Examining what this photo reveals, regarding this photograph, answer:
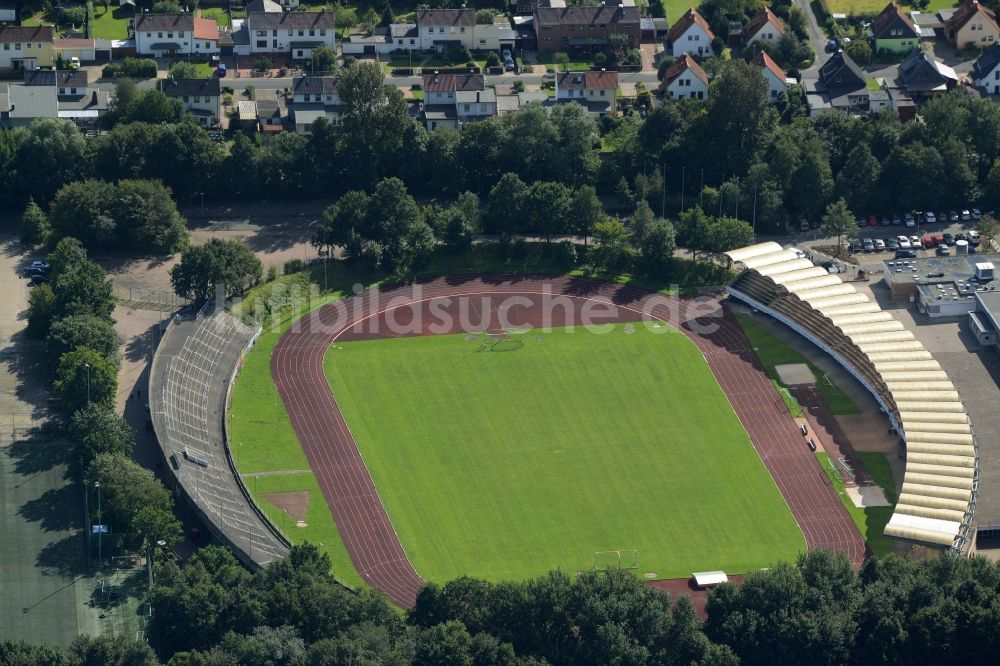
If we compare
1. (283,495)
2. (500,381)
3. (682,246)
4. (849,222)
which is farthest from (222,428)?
(849,222)

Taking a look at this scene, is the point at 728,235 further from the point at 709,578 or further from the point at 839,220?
the point at 709,578

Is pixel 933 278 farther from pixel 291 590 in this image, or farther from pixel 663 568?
pixel 291 590

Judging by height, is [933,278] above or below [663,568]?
above

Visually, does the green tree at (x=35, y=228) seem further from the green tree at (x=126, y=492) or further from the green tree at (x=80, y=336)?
the green tree at (x=126, y=492)

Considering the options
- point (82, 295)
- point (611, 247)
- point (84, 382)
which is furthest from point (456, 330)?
point (84, 382)

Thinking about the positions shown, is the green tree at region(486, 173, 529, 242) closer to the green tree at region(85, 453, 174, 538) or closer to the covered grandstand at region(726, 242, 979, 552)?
the covered grandstand at region(726, 242, 979, 552)

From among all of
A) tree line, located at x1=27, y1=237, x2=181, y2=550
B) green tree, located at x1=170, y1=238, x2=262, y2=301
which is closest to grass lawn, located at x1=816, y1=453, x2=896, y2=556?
tree line, located at x1=27, y1=237, x2=181, y2=550
